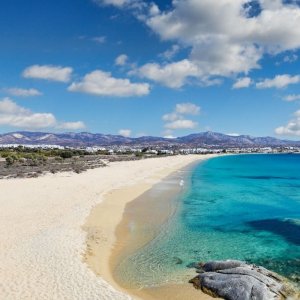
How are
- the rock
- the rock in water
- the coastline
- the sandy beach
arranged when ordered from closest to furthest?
1. the rock in water
2. the sandy beach
3. the coastline
4. the rock

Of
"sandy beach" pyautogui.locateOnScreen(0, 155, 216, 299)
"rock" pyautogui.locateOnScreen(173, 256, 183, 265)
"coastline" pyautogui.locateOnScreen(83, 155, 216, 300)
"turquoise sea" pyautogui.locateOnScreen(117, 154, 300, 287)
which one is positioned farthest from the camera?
"rock" pyautogui.locateOnScreen(173, 256, 183, 265)

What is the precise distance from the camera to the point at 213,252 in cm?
2070

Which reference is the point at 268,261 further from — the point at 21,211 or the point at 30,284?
the point at 21,211

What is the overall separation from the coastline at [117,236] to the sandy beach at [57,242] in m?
0.06

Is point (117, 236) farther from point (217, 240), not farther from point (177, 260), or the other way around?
point (217, 240)

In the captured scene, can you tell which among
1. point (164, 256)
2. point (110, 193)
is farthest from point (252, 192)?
point (164, 256)

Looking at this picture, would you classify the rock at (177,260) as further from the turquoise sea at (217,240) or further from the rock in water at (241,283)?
the rock in water at (241,283)

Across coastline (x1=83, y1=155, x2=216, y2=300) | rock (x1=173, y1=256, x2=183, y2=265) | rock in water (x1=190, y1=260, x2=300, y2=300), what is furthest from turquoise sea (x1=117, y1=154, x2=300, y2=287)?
rock in water (x1=190, y1=260, x2=300, y2=300)

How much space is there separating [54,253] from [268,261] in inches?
415

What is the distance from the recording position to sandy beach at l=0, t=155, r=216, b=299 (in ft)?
47.6

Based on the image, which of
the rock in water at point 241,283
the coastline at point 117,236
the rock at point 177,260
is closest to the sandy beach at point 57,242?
the coastline at point 117,236

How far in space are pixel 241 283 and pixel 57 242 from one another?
34.4 feet

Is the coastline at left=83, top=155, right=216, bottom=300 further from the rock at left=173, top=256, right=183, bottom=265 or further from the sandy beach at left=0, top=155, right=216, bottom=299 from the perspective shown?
the rock at left=173, top=256, right=183, bottom=265

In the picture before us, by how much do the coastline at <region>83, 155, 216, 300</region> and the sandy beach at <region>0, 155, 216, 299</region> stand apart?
0.21 ft
